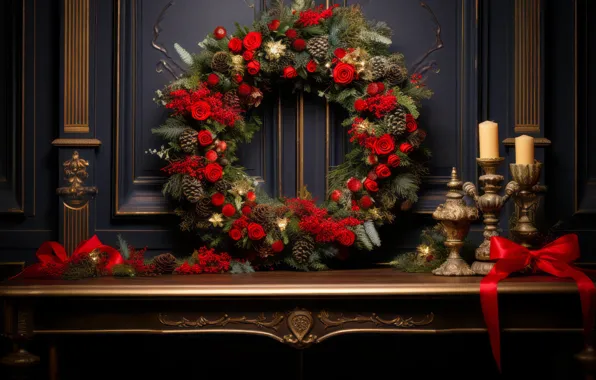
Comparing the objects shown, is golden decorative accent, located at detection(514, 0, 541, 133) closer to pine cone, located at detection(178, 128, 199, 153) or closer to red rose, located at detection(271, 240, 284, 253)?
red rose, located at detection(271, 240, 284, 253)

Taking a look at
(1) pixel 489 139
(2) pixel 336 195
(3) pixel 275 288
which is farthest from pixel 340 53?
(3) pixel 275 288

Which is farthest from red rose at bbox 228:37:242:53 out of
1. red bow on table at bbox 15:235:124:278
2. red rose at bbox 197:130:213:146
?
red bow on table at bbox 15:235:124:278

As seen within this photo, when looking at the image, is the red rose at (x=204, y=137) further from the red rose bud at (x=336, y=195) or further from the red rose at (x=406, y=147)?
the red rose at (x=406, y=147)

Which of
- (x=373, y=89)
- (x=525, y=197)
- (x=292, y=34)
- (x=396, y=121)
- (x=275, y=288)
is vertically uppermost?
(x=292, y=34)

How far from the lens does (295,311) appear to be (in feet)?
7.94

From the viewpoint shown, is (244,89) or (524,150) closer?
(524,150)

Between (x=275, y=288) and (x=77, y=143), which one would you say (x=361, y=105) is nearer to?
(x=275, y=288)

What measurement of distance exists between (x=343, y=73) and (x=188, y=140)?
2.37ft

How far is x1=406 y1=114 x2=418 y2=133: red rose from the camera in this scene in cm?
284

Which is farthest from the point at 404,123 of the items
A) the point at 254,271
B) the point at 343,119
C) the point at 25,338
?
the point at 25,338

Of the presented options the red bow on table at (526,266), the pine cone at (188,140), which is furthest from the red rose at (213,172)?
the red bow on table at (526,266)

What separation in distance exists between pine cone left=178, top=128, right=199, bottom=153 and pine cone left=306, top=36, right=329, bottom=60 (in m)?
0.62

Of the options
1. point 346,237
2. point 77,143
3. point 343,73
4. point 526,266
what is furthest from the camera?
point 77,143

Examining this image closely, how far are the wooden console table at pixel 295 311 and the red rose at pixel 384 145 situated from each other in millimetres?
612
